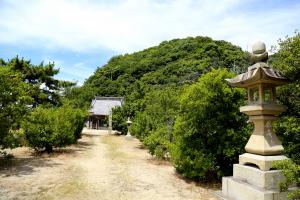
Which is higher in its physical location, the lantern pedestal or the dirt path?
the lantern pedestal

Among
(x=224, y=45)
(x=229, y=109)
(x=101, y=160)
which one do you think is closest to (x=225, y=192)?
(x=229, y=109)

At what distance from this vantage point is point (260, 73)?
662 cm

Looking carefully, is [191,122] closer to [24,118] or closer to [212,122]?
[212,122]

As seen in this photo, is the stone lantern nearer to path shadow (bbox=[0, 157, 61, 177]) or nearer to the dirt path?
the dirt path

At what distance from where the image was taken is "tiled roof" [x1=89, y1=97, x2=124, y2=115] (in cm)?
4900

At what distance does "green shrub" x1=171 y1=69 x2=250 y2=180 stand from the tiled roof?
129ft

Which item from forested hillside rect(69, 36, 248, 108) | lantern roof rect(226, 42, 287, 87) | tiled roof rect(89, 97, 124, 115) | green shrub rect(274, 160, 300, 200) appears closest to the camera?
green shrub rect(274, 160, 300, 200)

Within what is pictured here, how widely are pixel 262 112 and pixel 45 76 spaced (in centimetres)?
2268

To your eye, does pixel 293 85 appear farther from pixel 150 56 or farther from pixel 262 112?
pixel 150 56

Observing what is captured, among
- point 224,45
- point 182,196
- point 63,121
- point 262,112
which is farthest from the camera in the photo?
point 224,45

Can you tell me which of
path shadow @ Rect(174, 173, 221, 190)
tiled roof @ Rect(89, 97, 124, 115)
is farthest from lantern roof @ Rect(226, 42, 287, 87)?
tiled roof @ Rect(89, 97, 124, 115)

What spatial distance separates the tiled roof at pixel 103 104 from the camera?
49.0 m

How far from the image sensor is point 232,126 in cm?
965

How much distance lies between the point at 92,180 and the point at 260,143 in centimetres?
566
